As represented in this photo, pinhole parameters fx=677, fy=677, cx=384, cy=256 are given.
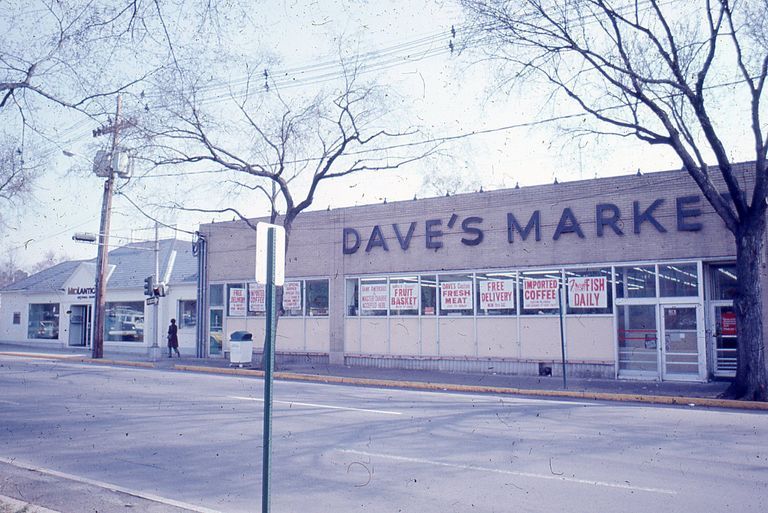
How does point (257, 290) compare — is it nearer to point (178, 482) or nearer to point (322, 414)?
point (322, 414)

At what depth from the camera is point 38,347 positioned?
3934cm

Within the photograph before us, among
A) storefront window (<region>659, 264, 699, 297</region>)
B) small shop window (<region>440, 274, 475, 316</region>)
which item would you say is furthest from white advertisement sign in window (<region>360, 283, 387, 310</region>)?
storefront window (<region>659, 264, 699, 297</region>)

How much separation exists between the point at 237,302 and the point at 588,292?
15156mm

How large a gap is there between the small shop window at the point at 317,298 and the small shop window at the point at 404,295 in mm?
3014

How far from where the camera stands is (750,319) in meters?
15.2

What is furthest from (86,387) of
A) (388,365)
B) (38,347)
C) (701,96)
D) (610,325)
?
(38,347)

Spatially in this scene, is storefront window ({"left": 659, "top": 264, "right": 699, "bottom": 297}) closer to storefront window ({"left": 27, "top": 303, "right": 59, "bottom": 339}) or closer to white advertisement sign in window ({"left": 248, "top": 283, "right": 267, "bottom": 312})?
white advertisement sign in window ({"left": 248, "top": 283, "right": 267, "bottom": 312})

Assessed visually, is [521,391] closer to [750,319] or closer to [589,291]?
[589,291]

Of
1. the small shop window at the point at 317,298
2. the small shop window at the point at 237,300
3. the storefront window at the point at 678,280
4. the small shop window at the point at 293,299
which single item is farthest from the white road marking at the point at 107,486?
the small shop window at the point at 237,300

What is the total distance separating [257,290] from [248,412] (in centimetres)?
1610

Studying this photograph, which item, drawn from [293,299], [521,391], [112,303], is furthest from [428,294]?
[112,303]

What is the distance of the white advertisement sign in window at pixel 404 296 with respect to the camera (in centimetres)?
2408

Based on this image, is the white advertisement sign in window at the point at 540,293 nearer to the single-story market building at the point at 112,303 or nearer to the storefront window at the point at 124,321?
the single-story market building at the point at 112,303

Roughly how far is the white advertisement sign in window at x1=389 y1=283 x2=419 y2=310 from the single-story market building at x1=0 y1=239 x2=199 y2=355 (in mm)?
10594
